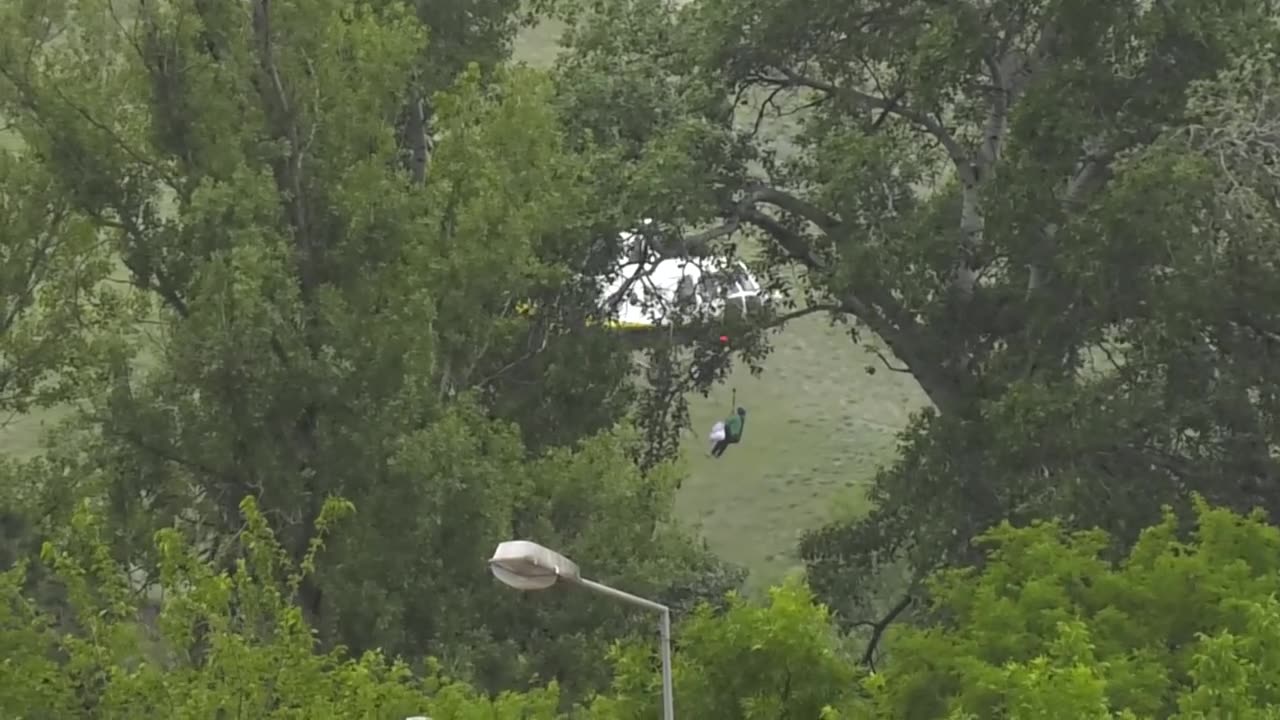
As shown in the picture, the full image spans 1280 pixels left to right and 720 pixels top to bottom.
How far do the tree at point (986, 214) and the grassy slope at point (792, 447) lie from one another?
31.1m

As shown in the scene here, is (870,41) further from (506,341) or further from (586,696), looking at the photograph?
(586,696)

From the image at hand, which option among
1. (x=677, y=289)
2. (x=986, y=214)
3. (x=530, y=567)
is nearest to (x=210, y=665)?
(x=530, y=567)

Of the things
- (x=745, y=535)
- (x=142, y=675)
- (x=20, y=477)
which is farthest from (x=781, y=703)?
(x=745, y=535)

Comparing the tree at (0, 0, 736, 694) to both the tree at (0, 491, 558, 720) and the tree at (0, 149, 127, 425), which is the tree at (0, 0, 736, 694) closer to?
the tree at (0, 491, 558, 720)

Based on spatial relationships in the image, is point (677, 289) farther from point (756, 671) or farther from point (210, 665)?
point (210, 665)

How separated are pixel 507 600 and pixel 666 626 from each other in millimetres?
6835

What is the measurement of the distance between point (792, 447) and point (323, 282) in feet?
156

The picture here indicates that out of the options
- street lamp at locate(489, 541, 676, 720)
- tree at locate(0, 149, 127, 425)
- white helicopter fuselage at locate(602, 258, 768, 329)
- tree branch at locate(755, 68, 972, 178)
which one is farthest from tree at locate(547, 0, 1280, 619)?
street lamp at locate(489, 541, 676, 720)

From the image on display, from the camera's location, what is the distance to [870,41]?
645 inches

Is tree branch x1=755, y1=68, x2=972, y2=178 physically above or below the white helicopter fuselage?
above

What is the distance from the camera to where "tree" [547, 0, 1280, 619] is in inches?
558

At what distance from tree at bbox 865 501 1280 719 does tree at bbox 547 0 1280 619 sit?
1.53 metres

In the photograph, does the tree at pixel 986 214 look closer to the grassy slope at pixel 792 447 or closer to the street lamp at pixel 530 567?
the street lamp at pixel 530 567

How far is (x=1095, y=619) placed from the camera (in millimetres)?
12141
